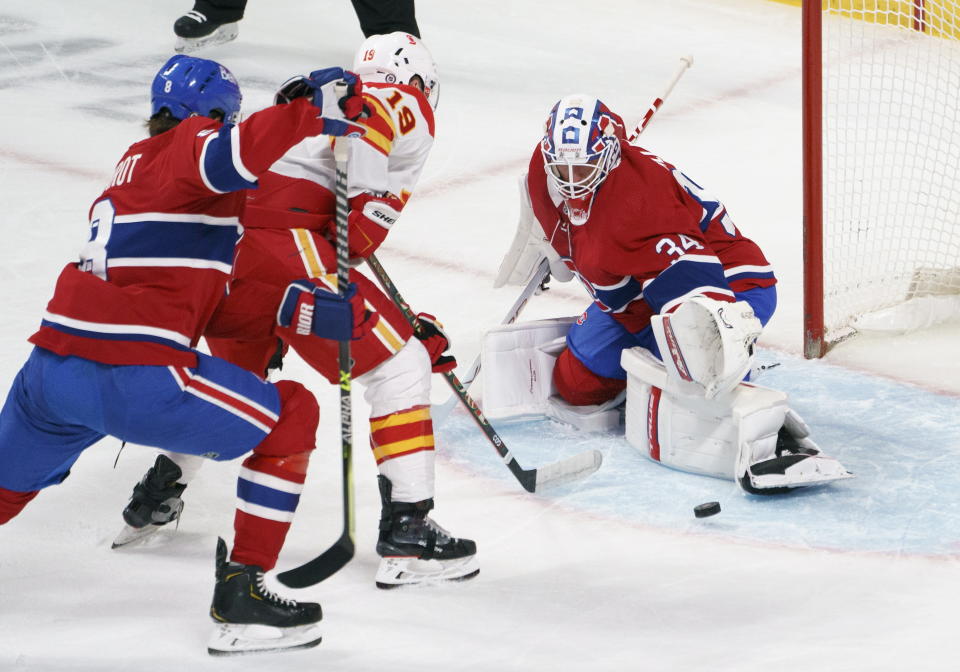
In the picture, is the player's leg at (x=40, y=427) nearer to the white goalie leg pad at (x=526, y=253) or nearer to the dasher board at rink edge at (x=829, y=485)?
the dasher board at rink edge at (x=829, y=485)

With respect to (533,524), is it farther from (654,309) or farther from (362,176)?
(362,176)

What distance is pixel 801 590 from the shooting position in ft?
8.73

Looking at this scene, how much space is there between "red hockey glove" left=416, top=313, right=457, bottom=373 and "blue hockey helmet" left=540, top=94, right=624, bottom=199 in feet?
1.74

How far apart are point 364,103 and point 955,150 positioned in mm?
2604

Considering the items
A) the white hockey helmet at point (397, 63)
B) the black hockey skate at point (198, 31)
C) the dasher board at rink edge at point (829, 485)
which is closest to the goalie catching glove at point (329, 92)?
the white hockey helmet at point (397, 63)

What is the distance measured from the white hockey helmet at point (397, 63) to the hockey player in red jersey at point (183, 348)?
64cm

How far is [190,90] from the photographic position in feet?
7.96

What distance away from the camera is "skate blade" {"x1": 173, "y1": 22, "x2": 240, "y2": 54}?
20.5 feet

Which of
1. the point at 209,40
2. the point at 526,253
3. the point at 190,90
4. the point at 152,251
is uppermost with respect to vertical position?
the point at 209,40

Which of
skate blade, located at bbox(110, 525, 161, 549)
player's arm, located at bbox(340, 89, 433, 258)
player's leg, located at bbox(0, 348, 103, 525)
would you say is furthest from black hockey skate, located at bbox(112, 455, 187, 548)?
player's arm, located at bbox(340, 89, 433, 258)

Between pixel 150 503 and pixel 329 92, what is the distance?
1009 mm

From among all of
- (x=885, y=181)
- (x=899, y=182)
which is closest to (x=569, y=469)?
(x=899, y=182)

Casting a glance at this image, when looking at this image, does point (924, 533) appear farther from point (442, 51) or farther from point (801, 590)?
point (442, 51)

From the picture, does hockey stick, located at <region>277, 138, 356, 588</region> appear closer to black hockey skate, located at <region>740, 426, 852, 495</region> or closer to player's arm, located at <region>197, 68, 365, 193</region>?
player's arm, located at <region>197, 68, 365, 193</region>
